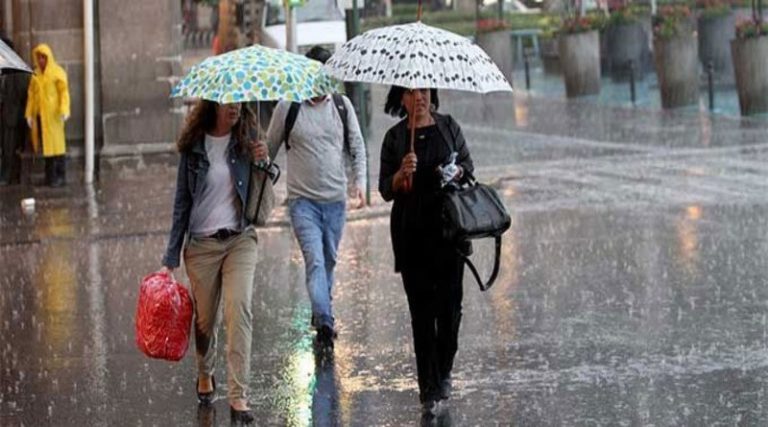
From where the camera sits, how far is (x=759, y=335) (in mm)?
10961

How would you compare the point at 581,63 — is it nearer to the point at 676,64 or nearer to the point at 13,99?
the point at 676,64

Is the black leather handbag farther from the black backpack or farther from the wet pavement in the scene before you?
the black backpack

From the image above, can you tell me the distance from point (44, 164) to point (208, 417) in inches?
496

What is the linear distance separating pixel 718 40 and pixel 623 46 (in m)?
2.29

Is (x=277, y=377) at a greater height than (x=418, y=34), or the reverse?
(x=418, y=34)

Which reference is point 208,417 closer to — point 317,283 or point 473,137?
point 317,283

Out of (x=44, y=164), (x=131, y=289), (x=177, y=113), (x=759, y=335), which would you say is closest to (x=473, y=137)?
(x=177, y=113)

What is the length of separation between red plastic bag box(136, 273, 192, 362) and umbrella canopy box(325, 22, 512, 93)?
1.42 m

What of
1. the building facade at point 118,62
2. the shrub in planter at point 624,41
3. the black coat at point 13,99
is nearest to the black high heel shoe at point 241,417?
the black coat at point 13,99

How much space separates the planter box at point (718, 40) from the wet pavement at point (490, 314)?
1696 centimetres

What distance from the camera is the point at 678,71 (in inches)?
1209

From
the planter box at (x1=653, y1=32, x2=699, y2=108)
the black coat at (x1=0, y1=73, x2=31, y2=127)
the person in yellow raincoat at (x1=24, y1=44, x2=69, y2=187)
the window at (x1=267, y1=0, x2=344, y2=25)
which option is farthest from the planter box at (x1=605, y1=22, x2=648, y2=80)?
the person in yellow raincoat at (x1=24, y1=44, x2=69, y2=187)

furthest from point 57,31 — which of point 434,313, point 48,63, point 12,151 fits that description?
point 434,313

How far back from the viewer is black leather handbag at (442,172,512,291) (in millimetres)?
8664
